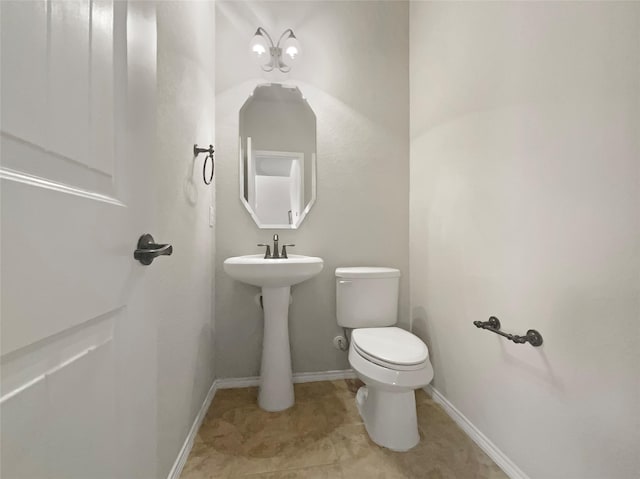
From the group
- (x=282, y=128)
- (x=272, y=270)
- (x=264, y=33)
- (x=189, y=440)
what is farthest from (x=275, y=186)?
(x=189, y=440)

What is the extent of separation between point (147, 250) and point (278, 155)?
52.0 inches

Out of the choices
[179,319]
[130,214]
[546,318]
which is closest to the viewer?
[130,214]

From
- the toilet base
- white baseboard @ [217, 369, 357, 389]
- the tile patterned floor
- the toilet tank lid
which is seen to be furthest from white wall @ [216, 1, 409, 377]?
the toilet base

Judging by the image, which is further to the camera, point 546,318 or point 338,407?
point 338,407

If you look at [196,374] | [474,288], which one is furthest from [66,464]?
[474,288]

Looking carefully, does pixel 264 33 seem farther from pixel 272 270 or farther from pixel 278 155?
pixel 272 270

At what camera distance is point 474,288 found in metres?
1.24

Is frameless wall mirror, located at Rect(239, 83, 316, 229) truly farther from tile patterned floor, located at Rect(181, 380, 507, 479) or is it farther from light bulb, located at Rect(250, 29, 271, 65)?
tile patterned floor, located at Rect(181, 380, 507, 479)

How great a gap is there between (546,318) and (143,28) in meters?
1.43

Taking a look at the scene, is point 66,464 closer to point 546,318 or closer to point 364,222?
point 546,318

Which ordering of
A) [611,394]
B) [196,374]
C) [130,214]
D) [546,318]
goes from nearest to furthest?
[130,214] < [611,394] < [546,318] < [196,374]

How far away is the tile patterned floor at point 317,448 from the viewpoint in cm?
104

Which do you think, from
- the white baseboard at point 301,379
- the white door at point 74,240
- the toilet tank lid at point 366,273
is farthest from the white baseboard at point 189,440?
the toilet tank lid at point 366,273

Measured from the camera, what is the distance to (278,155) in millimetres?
1730
